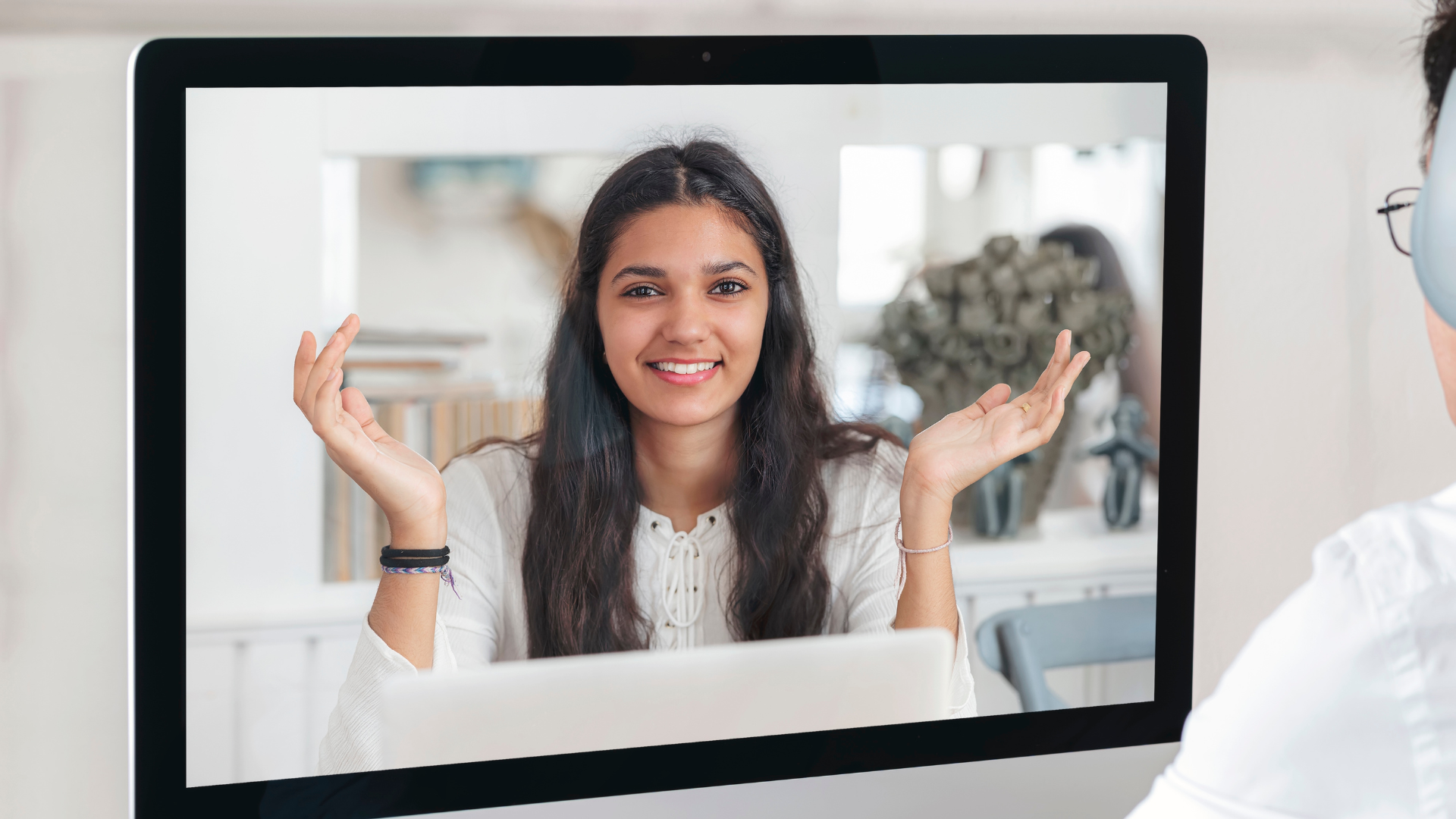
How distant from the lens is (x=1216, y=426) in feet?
3.36

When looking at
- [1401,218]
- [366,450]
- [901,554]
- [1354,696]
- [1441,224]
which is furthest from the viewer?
[1401,218]

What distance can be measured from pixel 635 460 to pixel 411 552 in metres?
0.19

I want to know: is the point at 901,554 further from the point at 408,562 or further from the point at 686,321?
the point at 408,562

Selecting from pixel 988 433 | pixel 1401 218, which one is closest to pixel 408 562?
pixel 988 433

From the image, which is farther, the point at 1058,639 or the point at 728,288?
the point at 1058,639

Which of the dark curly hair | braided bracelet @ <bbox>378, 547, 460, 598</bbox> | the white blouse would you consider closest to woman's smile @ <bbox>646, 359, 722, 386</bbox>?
the white blouse

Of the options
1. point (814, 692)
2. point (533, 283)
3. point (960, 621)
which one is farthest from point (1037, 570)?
point (533, 283)

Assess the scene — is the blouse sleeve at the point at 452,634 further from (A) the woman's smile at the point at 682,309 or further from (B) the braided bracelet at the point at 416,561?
(A) the woman's smile at the point at 682,309

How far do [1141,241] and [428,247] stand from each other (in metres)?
0.63

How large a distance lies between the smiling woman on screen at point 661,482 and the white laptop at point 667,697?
0.6 inches

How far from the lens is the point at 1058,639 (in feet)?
2.84

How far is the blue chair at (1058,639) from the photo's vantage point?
84 cm

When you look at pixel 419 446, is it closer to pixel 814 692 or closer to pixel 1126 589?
pixel 814 692

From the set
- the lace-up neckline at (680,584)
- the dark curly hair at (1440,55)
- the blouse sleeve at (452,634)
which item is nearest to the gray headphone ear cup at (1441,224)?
the dark curly hair at (1440,55)
